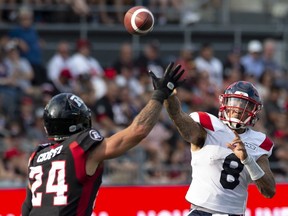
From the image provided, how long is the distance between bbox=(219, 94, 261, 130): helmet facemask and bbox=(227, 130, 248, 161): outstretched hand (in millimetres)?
362

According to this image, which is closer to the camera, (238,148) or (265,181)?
(238,148)

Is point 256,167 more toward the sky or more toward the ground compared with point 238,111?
more toward the ground

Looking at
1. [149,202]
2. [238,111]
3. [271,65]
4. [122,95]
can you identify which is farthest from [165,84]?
[271,65]

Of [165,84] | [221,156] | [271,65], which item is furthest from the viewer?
[271,65]

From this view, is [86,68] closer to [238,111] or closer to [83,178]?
[238,111]

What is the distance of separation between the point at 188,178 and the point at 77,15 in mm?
6249

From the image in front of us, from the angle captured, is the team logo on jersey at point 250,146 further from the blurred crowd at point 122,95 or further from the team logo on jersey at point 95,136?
the blurred crowd at point 122,95

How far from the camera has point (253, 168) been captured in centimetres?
702

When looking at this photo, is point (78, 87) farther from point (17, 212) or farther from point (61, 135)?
point (61, 135)

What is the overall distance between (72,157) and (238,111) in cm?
169

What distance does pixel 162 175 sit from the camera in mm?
12555

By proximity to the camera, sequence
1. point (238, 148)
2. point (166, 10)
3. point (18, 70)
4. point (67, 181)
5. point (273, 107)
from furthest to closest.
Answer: point (166, 10)
point (273, 107)
point (18, 70)
point (238, 148)
point (67, 181)

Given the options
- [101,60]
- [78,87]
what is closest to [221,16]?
[101,60]

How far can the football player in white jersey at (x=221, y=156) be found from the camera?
7238 millimetres
